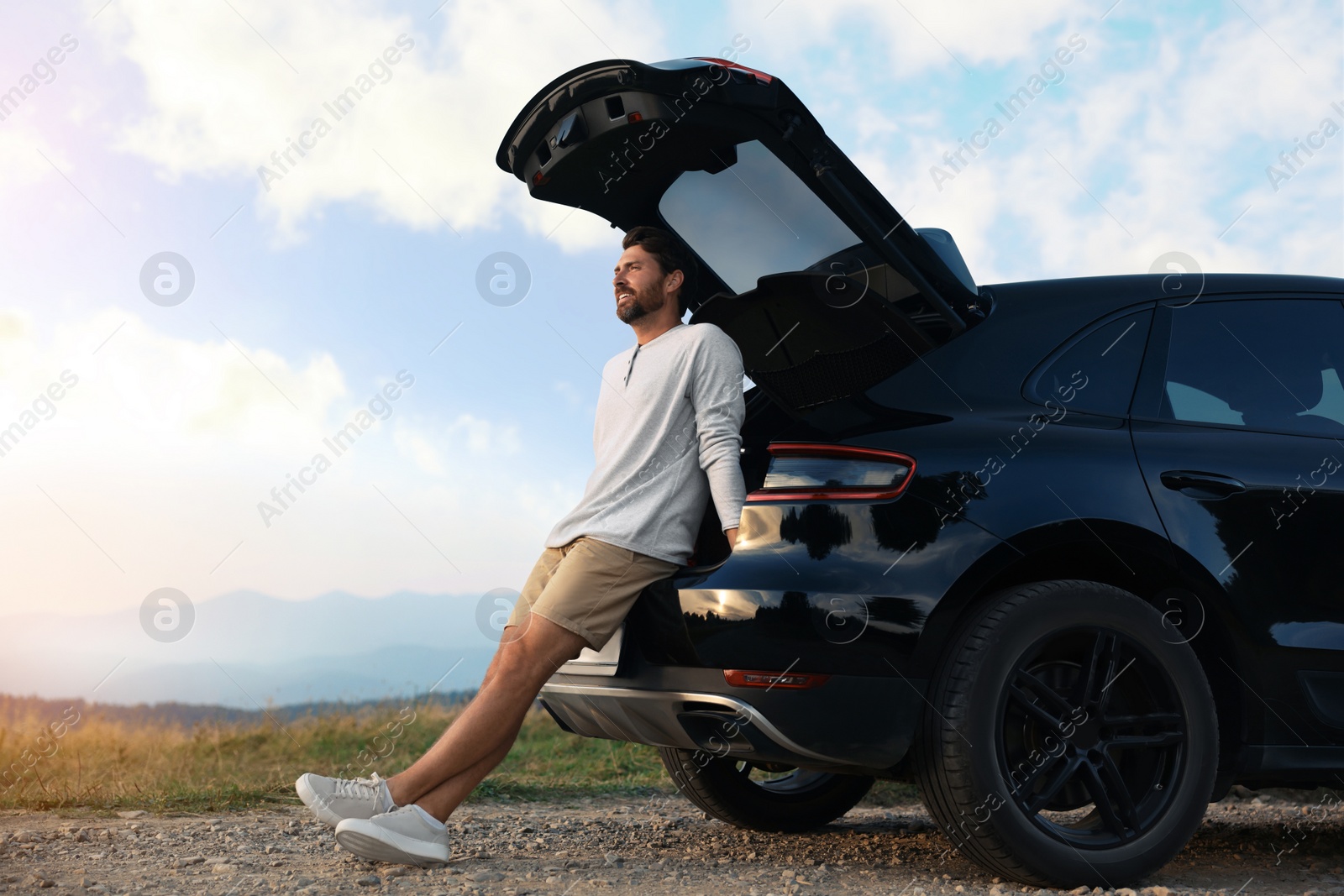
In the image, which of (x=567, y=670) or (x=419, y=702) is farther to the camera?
(x=419, y=702)

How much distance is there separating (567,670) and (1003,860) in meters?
1.30

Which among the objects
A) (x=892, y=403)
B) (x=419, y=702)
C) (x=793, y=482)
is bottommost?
(x=419, y=702)

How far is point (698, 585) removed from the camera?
2.69 metres

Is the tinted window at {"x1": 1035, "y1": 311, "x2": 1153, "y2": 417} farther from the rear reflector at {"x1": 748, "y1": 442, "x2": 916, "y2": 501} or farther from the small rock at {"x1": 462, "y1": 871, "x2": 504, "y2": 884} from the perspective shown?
the small rock at {"x1": 462, "y1": 871, "x2": 504, "y2": 884}

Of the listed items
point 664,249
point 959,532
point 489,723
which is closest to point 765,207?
point 664,249

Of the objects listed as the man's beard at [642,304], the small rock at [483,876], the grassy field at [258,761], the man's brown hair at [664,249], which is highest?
the man's brown hair at [664,249]

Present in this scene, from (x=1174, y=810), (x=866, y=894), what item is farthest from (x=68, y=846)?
(x=1174, y=810)

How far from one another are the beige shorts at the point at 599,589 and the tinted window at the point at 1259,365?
1.67 m

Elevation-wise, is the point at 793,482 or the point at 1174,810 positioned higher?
the point at 793,482

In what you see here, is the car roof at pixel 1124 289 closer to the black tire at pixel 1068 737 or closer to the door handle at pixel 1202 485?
the door handle at pixel 1202 485

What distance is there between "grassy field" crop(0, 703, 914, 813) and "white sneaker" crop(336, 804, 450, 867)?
1.76 m

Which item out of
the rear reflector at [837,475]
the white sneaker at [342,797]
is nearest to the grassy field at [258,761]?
the white sneaker at [342,797]

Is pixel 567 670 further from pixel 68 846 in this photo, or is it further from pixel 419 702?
pixel 419 702

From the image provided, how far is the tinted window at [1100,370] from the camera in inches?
119
